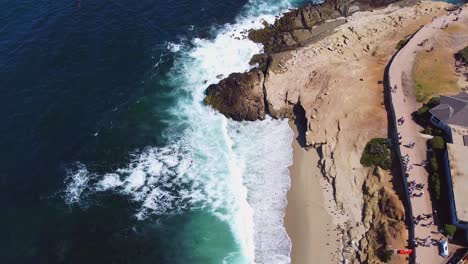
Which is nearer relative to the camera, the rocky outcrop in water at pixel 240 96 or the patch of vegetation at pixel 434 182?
the patch of vegetation at pixel 434 182

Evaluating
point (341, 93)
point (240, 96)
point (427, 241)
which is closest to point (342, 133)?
point (341, 93)

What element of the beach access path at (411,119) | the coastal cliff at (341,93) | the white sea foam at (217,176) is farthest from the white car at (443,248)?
the white sea foam at (217,176)

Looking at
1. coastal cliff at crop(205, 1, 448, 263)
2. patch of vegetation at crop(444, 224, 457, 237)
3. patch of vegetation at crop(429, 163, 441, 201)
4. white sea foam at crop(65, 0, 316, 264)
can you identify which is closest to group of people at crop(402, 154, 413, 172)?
patch of vegetation at crop(429, 163, 441, 201)

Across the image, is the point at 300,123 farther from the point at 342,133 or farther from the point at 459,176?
the point at 459,176

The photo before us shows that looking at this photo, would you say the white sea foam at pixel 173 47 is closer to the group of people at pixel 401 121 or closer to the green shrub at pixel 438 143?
the group of people at pixel 401 121

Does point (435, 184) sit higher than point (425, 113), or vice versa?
point (425, 113)

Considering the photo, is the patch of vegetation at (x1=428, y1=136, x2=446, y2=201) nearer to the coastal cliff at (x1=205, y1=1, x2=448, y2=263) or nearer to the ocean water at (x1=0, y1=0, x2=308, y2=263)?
the coastal cliff at (x1=205, y1=1, x2=448, y2=263)

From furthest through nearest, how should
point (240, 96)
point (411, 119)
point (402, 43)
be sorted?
1. point (402, 43)
2. point (240, 96)
3. point (411, 119)
